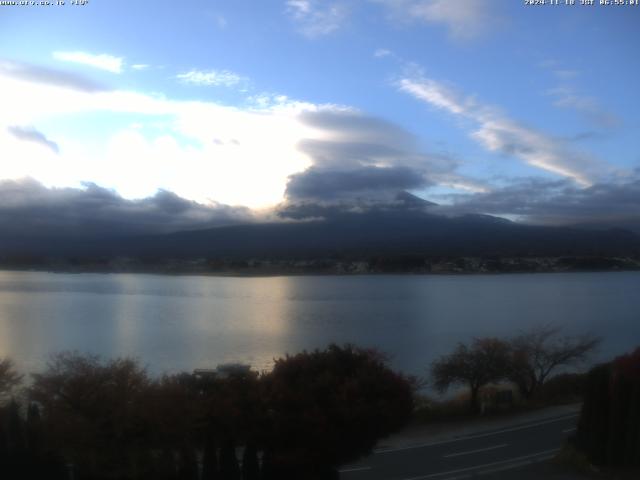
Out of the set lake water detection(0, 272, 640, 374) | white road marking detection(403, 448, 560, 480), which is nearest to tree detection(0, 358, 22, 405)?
white road marking detection(403, 448, 560, 480)

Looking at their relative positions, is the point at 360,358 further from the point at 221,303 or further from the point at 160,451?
the point at 221,303

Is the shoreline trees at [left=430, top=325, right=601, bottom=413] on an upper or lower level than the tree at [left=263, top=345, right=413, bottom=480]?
lower

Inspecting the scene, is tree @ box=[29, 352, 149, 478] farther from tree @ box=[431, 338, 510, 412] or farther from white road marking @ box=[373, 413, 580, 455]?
tree @ box=[431, 338, 510, 412]

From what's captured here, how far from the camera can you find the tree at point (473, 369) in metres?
23.0

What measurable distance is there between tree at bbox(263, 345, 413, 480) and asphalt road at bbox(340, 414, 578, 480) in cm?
213

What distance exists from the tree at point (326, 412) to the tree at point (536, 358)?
13.7 meters

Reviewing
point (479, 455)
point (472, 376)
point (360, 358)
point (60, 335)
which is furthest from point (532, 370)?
point (60, 335)

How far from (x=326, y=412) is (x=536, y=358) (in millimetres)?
17287

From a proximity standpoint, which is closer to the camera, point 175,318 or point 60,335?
point 60,335

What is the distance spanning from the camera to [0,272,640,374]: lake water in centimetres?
3275

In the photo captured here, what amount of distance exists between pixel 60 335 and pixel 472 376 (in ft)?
77.4

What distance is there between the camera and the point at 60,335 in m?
37.8

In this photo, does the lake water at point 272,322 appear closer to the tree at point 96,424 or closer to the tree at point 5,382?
the tree at point 5,382

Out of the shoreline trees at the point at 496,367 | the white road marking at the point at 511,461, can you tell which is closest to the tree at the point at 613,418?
the white road marking at the point at 511,461
